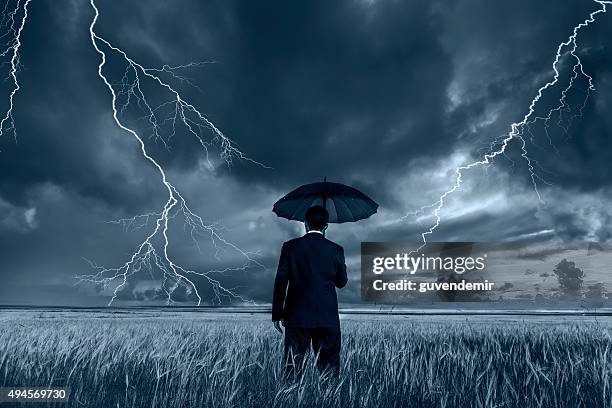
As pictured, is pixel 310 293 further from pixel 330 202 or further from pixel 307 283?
pixel 330 202

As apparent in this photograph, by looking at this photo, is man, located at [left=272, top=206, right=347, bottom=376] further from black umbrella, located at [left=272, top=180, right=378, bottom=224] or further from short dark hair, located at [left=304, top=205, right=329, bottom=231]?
black umbrella, located at [left=272, top=180, right=378, bottom=224]

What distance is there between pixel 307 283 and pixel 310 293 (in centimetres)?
8

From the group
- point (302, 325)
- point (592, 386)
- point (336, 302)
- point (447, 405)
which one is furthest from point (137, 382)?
point (592, 386)

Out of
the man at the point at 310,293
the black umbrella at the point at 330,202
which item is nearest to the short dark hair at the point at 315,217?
the man at the point at 310,293

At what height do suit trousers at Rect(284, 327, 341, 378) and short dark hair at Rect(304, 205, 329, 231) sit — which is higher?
short dark hair at Rect(304, 205, 329, 231)

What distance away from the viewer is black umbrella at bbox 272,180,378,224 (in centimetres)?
503

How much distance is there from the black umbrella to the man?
697 mm

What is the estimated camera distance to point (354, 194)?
514 cm

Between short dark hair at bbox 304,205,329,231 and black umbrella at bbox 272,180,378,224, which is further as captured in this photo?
black umbrella at bbox 272,180,378,224

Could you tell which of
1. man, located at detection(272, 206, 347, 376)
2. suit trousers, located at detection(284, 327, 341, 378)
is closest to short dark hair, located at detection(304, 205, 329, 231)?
man, located at detection(272, 206, 347, 376)

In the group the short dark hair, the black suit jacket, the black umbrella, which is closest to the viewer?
the black suit jacket

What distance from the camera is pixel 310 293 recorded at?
13.9 feet

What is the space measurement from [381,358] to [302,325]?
0.96 m

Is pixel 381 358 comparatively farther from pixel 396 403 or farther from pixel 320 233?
pixel 396 403
